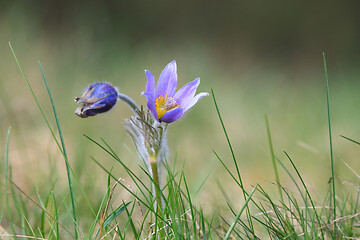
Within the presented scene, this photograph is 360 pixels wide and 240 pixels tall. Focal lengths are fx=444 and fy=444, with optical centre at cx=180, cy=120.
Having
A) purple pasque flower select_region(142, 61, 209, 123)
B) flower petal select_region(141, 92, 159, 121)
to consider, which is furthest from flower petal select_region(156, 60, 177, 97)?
flower petal select_region(141, 92, 159, 121)

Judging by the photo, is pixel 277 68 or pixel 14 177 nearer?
pixel 14 177

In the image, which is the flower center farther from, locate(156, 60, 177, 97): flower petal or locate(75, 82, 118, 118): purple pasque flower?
locate(75, 82, 118, 118): purple pasque flower

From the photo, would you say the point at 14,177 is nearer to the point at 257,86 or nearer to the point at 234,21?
the point at 257,86

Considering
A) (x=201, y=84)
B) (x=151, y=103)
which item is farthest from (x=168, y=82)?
(x=201, y=84)

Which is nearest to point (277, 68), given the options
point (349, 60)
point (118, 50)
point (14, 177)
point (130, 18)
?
point (349, 60)

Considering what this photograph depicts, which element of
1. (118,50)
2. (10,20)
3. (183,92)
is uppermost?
(10,20)

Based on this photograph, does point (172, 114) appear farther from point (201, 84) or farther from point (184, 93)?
point (201, 84)

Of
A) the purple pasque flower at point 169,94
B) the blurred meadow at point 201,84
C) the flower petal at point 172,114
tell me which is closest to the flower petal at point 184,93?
the purple pasque flower at point 169,94
